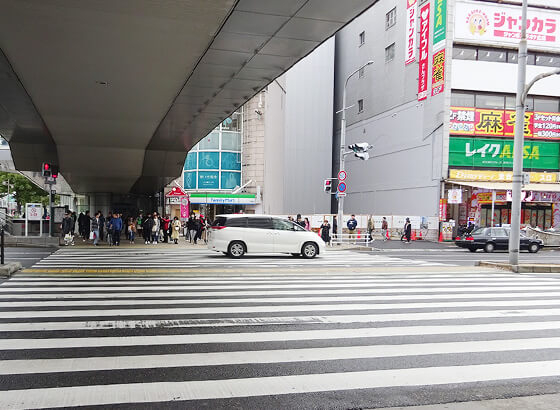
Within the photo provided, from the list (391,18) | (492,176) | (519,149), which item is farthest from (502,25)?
(519,149)

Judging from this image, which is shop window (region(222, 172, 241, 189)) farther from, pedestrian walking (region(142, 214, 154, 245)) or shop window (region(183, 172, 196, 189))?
pedestrian walking (region(142, 214, 154, 245))

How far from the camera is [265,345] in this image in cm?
638

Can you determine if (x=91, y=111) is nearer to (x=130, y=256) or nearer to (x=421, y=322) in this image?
(x=130, y=256)

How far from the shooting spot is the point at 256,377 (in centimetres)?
515

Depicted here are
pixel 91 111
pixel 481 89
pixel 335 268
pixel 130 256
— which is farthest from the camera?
pixel 481 89

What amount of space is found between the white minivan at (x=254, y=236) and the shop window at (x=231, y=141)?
82.6 ft

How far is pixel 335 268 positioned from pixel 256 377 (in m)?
11.3

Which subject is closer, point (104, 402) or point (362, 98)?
point (104, 402)

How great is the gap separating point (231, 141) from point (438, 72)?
18459mm

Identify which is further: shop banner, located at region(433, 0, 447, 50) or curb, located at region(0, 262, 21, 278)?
shop banner, located at region(433, 0, 447, 50)

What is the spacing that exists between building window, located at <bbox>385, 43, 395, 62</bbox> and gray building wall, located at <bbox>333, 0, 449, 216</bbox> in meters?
0.35

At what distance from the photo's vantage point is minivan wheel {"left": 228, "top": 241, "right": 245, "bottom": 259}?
19.6 meters

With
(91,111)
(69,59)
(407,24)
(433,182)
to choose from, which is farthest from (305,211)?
(69,59)

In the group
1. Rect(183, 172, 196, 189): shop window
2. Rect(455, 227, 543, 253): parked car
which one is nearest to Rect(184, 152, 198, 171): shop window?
Rect(183, 172, 196, 189): shop window
